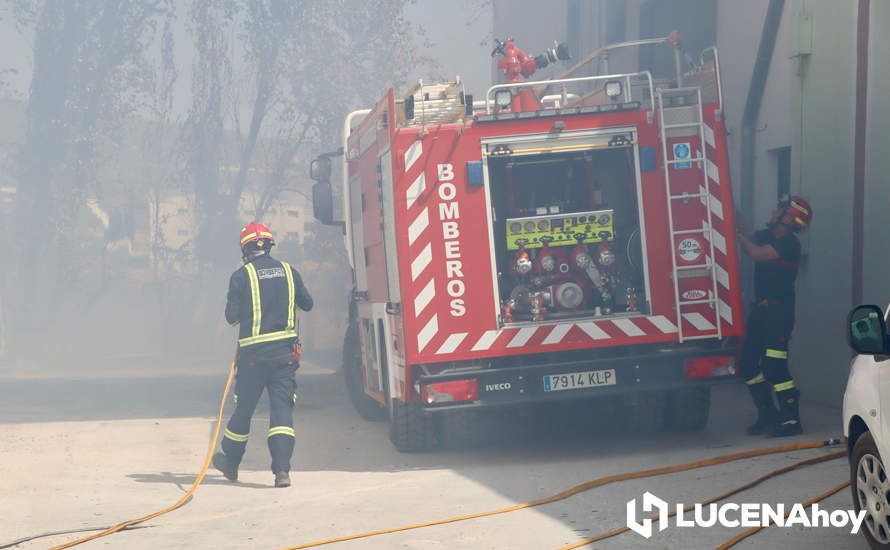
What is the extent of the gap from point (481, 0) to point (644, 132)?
914 inches

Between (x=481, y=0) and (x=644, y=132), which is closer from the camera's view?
(x=644, y=132)

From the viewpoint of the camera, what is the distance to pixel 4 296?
32.5m

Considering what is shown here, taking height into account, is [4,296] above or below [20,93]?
below

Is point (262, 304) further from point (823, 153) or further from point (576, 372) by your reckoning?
point (823, 153)

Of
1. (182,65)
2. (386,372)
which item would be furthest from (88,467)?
(182,65)

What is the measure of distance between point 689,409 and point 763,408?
56cm

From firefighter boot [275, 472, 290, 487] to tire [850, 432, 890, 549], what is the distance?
421 centimetres

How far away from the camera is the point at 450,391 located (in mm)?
9125

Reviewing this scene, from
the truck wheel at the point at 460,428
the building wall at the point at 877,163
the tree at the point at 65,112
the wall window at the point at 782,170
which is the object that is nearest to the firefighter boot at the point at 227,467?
the truck wheel at the point at 460,428

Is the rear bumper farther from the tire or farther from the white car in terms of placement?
the tire

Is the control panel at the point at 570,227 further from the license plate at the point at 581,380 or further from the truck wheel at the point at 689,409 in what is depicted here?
→ the truck wheel at the point at 689,409

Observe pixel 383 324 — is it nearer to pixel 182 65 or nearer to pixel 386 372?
pixel 386 372

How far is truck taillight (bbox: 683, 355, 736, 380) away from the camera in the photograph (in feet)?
30.2

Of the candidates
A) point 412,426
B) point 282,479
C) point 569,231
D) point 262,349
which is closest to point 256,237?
point 262,349
